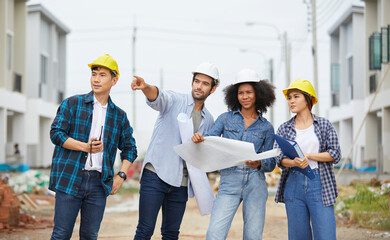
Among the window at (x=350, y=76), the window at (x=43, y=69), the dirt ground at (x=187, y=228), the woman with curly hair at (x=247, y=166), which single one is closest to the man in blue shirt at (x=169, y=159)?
the woman with curly hair at (x=247, y=166)

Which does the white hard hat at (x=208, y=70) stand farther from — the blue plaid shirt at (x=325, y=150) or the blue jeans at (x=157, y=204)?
the blue jeans at (x=157, y=204)

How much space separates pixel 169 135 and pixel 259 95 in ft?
3.13

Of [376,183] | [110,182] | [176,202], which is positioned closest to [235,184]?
[176,202]

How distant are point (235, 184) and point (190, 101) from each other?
3.20 ft

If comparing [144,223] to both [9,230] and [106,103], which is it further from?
[9,230]

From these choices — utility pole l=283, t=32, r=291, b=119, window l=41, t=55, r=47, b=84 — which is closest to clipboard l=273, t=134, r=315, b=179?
utility pole l=283, t=32, r=291, b=119

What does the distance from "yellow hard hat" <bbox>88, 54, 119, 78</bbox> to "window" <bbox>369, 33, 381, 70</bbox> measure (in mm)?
19070

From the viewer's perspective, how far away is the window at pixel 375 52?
22594mm

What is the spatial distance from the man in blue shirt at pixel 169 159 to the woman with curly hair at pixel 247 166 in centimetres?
30

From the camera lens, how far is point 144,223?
5.43m

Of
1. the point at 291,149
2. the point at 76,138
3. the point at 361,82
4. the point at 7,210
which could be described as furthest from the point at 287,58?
the point at 76,138

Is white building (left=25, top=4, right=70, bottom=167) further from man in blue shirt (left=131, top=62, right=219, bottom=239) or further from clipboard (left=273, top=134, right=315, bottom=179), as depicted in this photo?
clipboard (left=273, top=134, right=315, bottom=179)

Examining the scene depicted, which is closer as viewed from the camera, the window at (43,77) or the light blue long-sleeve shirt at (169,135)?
the light blue long-sleeve shirt at (169,135)

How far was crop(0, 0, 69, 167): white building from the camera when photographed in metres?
28.3
